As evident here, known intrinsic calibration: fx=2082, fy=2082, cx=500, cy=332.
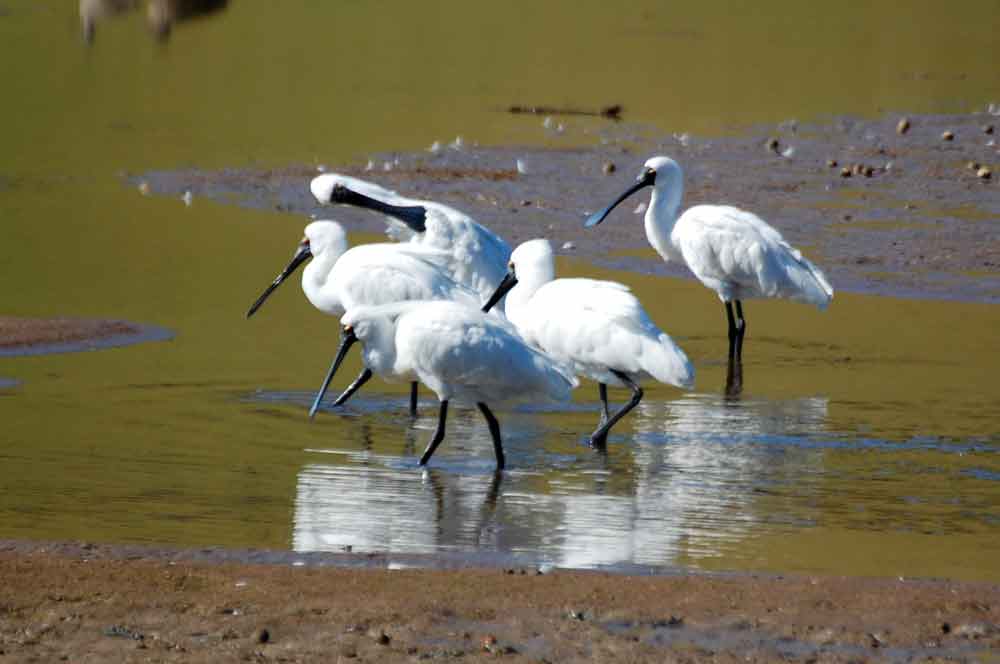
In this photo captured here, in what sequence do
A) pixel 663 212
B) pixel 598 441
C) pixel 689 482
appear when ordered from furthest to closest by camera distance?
pixel 663 212 → pixel 598 441 → pixel 689 482

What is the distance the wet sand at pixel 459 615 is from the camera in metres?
6.89

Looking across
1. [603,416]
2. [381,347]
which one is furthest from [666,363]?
[381,347]

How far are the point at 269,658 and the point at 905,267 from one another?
11.0 metres

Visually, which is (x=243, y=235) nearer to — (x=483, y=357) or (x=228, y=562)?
(x=483, y=357)

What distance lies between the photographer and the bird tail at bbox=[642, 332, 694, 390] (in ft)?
35.3

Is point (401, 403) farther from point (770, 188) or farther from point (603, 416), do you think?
point (770, 188)

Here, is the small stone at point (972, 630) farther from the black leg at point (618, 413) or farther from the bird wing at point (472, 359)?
the black leg at point (618, 413)

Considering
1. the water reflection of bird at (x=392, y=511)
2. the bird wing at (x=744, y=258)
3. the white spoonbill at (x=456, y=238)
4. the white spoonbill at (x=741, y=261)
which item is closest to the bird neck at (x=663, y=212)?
the white spoonbill at (x=741, y=261)

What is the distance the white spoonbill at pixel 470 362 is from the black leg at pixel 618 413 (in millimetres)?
552

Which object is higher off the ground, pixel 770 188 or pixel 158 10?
pixel 158 10

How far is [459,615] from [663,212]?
27.7ft

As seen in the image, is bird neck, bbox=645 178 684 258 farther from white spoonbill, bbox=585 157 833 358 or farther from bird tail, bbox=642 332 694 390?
bird tail, bbox=642 332 694 390

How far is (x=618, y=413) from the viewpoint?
36.6 feet

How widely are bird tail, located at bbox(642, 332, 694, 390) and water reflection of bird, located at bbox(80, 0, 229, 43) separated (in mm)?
26051
